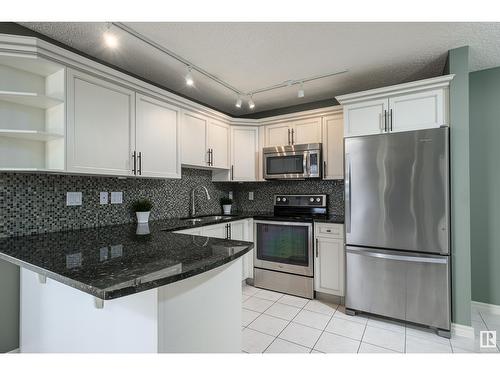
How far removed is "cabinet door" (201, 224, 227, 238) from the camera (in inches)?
104

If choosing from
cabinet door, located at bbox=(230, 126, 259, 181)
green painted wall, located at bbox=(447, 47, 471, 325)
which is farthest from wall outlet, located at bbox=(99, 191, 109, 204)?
green painted wall, located at bbox=(447, 47, 471, 325)

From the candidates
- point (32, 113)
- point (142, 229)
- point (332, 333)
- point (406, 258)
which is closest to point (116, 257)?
point (142, 229)

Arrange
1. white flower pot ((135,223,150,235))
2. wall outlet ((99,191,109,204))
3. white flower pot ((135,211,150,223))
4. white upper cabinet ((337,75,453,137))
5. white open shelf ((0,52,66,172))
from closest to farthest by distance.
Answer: white open shelf ((0,52,66,172)), white flower pot ((135,223,150,235)), white upper cabinet ((337,75,453,137)), wall outlet ((99,191,109,204)), white flower pot ((135,211,150,223))

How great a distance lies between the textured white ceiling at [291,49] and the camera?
185 cm

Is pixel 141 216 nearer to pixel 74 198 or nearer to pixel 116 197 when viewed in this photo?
pixel 116 197

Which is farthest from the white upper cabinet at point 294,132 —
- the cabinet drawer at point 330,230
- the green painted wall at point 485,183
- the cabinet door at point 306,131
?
the green painted wall at point 485,183

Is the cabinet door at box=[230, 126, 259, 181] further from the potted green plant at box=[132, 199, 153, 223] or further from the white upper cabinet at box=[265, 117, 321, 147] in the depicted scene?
the potted green plant at box=[132, 199, 153, 223]

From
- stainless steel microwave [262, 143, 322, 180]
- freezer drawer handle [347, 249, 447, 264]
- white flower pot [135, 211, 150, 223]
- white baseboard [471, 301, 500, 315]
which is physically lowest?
white baseboard [471, 301, 500, 315]

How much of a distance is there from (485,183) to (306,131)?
1916 millimetres

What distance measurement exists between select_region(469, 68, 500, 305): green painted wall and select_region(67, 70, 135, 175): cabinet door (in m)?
3.41

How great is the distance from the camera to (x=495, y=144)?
2.50 metres
